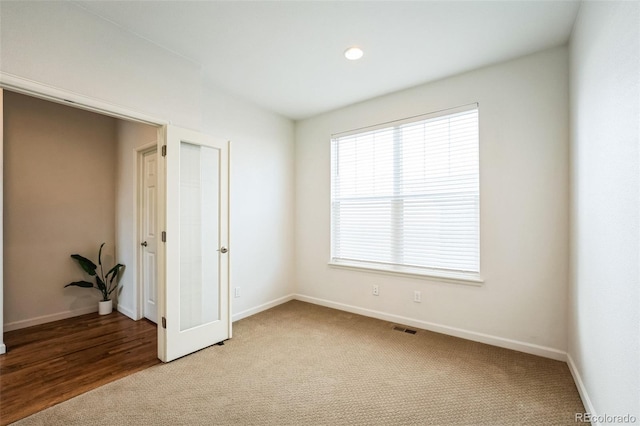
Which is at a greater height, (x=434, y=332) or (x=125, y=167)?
(x=125, y=167)

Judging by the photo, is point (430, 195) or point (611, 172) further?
point (430, 195)

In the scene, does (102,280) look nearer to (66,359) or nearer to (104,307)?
(104,307)

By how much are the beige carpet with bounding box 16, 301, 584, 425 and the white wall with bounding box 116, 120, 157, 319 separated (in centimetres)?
181

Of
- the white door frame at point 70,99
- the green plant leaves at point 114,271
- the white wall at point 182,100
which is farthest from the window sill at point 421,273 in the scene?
the green plant leaves at point 114,271

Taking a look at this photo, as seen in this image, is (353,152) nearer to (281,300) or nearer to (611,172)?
(281,300)

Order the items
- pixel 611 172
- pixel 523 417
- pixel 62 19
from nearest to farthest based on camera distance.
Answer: pixel 611 172, pixel 523 417, pixel 62 19

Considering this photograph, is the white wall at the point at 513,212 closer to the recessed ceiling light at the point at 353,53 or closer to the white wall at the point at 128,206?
the recessed ceiling light at the point at 353,53

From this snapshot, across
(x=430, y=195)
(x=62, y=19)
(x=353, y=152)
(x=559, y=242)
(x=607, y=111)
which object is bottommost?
(x=559, y=242)

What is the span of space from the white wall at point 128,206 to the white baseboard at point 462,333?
2.50 m

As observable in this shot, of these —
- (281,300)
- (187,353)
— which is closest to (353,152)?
(281,300)

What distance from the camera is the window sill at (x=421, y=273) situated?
2.97 metres

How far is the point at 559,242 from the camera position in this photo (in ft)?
8.30

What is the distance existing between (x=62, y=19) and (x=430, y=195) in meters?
3.45

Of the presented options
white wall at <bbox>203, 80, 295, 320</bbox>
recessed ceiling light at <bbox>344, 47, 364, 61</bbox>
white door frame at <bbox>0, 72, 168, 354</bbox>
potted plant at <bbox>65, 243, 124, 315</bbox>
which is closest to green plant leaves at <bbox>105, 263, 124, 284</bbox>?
potted plant at <bbox>65, 243, 124, 315</bbox>
